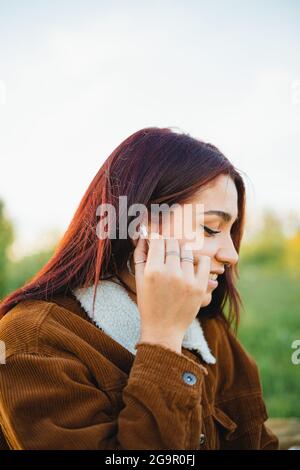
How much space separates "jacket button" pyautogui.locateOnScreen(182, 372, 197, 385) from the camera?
5.08ft

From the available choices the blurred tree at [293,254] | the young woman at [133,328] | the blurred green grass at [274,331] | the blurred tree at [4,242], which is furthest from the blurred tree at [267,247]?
the young woman at [133,328]

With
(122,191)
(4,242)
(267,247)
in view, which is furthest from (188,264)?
(267,247)

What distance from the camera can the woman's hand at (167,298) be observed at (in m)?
1.59

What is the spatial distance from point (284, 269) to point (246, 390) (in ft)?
25.9

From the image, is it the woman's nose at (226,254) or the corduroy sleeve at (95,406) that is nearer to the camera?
the corduroy sleeve at (95,406)

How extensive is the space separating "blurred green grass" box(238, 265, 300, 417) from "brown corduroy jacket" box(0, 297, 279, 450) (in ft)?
5.39

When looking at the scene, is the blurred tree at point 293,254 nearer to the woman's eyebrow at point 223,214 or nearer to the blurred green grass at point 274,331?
the blurred green grass at point 274,331

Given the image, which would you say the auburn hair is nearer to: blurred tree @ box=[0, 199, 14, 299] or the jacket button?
the jacket button

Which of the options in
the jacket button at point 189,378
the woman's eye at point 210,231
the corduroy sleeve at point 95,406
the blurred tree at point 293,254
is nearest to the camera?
the corduroy sleeve at point 95,406

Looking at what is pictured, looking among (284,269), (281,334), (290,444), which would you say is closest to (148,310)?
(290,444)

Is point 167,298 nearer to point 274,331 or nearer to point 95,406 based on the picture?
point 95,406

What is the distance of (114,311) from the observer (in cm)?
191

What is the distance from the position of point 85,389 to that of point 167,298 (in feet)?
1.43

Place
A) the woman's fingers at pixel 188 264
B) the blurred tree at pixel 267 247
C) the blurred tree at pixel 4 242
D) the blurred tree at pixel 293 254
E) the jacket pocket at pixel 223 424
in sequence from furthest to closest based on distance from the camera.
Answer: the blurred tree at pixel 267 247
the blurred tree at pixel 293 254
the blurred tree at pixel 4 242
the jacket pocket at pixel 223 424
the woman's fingers at pixel 188 264
